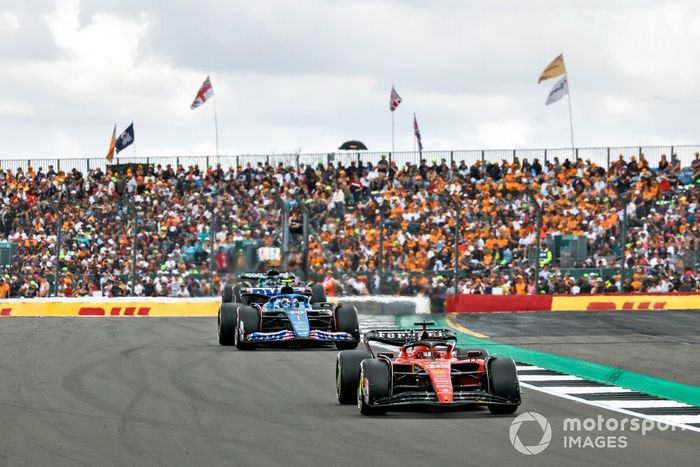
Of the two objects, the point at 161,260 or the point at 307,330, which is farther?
the point at 161,260

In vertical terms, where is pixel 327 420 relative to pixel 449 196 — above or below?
below

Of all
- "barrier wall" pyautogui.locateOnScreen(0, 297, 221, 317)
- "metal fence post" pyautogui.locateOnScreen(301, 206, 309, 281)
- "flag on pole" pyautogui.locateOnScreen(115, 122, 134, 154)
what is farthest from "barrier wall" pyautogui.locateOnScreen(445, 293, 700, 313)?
"flag on pole" pyautogui.locateOnScreen(115, 122, 134, 154)

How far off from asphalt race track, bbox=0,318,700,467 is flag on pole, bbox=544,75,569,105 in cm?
2710

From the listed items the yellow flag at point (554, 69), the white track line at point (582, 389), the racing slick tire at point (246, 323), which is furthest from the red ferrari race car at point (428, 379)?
the yellow flag at point (554, 69)

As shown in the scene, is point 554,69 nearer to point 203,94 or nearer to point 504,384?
point 203,94

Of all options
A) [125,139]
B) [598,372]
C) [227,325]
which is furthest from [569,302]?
[125,139]

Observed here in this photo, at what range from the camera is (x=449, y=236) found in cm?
3300

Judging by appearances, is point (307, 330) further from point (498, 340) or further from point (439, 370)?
point (439, 370)

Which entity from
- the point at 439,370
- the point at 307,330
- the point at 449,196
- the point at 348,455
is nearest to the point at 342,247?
the point at 449,196

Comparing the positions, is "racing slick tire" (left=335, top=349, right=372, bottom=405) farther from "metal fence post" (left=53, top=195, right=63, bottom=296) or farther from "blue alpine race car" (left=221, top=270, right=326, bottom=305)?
"metal fence post" (left=53, top=195, right=63, bottom=296)

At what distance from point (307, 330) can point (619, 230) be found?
13517 millimetres

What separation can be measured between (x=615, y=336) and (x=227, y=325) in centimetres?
753

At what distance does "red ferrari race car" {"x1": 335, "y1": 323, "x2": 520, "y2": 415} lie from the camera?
13117 mm

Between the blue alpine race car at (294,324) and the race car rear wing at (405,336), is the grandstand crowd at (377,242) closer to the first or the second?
the blue alpine race car at (294,324)
